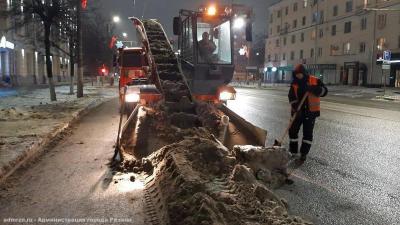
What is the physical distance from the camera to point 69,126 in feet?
41.5

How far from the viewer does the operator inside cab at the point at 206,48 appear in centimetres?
1125

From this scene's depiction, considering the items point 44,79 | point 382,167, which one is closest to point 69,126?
point 382,167

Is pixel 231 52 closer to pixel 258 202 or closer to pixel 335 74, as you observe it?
pixel 258 202

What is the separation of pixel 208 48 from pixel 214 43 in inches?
9.8

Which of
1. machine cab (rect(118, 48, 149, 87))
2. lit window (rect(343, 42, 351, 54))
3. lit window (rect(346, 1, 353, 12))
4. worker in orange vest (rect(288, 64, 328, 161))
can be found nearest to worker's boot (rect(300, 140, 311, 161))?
worker in orange vest (rect(288, 64, 328, 161))

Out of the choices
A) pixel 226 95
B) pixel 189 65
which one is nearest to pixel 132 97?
pixel 189 65

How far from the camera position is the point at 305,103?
324 inches

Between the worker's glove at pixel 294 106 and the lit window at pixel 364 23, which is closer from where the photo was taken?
the worker's glove at pixel 294 106

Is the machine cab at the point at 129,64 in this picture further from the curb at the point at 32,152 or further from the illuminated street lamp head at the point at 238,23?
the illuminated street lamp head at the point at 238,23

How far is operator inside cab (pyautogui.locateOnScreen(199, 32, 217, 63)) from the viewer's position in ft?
36.9

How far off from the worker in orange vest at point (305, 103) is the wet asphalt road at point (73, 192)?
11.3 feet

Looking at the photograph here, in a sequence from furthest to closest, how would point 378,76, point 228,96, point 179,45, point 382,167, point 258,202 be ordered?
1. point 378,76
2. point 179,45
3. point 228,96
4. point 382,167
5. point 258,202

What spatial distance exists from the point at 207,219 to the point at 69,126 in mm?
9417

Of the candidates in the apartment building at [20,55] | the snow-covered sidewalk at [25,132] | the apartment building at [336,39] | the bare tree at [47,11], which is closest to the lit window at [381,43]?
the apartment building at [336,39]
